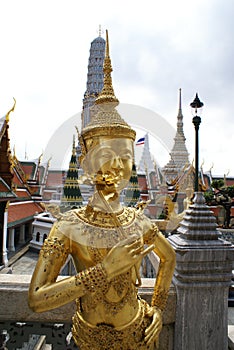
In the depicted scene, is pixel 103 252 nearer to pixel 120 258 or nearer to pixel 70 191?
pixel 120 258

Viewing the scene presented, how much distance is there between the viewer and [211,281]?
3008 millimetres

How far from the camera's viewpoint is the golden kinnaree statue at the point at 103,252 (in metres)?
1.77

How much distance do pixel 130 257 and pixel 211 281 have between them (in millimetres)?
1675

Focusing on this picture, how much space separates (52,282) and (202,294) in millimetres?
1846

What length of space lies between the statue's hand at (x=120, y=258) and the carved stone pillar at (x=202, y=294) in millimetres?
1359

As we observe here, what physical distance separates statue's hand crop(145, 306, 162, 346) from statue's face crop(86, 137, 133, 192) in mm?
1002

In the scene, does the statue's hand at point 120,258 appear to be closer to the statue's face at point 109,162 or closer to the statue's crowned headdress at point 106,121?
the statue's face at point 109,162

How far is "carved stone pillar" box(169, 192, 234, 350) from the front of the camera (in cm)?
294

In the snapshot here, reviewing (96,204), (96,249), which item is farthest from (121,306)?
(96,204)

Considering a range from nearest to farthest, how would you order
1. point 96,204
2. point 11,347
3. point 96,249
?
point 96,249, point 96,204, point 11,347

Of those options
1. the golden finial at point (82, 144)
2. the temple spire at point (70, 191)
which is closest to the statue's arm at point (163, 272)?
the golden finial at point (82, 144)

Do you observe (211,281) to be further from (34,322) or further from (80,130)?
(80,130)

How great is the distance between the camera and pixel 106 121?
2021 mm

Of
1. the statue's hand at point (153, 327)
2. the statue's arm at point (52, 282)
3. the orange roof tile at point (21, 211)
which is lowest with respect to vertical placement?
the orange roof tile at point (21, 211)
